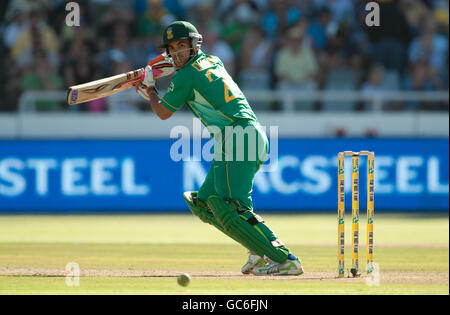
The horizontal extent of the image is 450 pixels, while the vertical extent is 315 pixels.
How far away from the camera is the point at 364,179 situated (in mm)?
14984

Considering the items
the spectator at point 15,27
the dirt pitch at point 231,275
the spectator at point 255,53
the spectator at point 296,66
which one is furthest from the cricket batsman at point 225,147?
the spectator at point 15,27

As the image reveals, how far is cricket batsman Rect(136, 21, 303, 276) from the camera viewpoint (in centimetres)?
730

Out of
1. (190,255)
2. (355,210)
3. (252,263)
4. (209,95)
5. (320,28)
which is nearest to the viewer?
(355,210)

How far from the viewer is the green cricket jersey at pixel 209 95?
748cm

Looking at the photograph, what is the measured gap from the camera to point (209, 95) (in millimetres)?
7492

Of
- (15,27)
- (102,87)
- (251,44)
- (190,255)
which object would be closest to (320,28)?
(251,44)

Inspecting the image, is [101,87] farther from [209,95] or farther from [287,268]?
[287,268]

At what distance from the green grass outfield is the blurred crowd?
2.87 metres

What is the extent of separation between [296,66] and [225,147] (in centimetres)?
967
